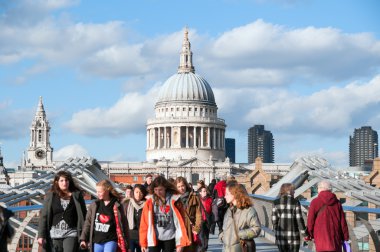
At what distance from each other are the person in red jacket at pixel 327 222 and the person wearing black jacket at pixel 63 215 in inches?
103

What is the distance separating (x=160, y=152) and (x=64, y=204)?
150 metres

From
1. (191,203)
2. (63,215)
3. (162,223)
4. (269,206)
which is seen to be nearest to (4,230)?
(63,215)

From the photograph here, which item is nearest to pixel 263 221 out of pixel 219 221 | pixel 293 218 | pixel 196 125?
pixel 219 221

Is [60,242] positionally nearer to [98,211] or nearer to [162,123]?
[98,211]

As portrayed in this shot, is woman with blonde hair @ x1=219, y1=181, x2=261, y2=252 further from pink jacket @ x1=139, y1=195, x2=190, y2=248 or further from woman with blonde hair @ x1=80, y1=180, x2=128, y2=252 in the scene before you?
woman with blonde hair @ x1=80, y1=180, x2=128, y2=252

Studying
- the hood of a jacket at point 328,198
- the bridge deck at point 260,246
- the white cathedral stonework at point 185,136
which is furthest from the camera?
the white cathedral stonework at point 185,136

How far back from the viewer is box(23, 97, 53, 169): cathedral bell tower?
543 ft

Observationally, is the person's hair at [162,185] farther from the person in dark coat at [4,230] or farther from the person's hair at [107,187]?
the person in dark coat at [4,230]

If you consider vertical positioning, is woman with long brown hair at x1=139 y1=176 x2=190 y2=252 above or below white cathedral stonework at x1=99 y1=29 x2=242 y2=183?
below

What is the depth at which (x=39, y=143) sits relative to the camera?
167375 mm

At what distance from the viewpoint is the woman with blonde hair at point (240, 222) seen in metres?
12.4

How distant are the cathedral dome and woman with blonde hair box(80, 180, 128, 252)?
5990 inches

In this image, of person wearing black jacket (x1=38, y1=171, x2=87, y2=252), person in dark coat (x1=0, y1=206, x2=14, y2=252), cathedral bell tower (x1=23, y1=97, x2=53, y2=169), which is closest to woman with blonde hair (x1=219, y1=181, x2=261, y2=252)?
person wearing black jacket (x1=38, y1=171, x2=87, y2=252)

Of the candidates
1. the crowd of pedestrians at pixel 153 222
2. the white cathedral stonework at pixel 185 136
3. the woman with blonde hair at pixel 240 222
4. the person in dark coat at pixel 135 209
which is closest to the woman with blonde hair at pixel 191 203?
the person in dark coat at pixel 135 209
